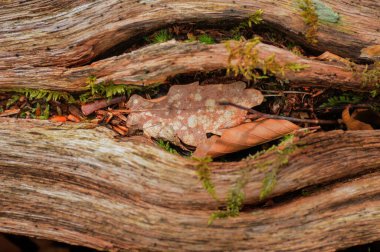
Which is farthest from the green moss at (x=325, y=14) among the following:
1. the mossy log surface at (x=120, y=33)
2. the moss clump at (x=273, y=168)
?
the moss clump at (x=273, y=168)

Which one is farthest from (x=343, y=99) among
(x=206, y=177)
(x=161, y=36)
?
(x=161, y=36)

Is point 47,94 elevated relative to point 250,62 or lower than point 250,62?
lower

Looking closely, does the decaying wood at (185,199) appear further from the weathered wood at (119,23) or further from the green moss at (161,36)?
the green moss at (161,36)

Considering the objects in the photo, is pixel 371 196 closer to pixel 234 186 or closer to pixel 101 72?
pixel 234 186

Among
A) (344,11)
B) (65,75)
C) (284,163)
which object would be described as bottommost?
(284,163)

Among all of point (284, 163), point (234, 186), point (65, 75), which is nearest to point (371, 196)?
point (284, 163)

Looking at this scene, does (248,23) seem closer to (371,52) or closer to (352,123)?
(371,52)
